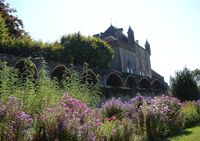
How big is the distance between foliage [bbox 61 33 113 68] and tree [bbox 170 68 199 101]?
67.5 ft

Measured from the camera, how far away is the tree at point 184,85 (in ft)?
66.1

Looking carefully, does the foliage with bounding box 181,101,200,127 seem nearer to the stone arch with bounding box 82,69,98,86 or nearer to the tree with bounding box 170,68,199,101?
the stone arch with bounding box 82,69,98,86

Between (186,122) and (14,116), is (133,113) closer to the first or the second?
(186,122)

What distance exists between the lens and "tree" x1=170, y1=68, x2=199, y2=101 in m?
20.2

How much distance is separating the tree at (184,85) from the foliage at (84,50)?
20566mm

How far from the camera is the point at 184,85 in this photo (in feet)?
66.3

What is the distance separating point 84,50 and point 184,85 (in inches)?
862

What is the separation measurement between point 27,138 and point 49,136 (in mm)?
341

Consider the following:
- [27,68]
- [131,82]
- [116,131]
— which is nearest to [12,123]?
[116,131]

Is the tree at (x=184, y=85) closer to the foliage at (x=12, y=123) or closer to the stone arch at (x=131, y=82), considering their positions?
the foliage at (x=12, y=123)

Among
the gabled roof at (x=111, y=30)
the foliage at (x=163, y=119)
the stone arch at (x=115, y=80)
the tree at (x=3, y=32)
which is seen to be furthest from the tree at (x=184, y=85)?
the gabled roof at (x=111, y=30)

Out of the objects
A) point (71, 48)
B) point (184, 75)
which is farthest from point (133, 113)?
point (71, 48)

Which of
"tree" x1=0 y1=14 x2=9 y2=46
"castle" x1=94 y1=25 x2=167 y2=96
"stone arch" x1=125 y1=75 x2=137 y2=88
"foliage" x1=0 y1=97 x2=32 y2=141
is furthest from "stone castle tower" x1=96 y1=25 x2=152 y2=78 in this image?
"foliage" x1=0 y1=97 x2=32 y2=141

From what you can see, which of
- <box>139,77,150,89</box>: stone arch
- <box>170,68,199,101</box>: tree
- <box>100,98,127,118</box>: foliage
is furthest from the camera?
<box>139,77,150,89</box>: stone arch
